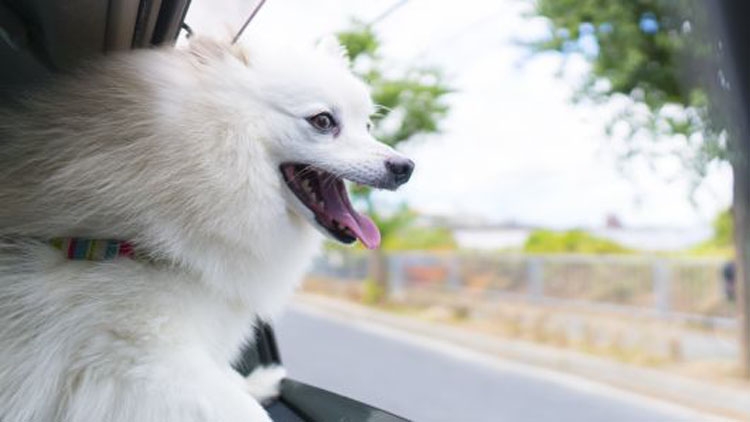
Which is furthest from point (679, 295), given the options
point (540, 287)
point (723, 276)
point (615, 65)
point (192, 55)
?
point (192, 55)

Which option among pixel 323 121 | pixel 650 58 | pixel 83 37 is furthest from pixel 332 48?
pixel 650 58

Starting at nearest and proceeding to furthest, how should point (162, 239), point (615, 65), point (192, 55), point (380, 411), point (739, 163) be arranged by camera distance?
point (739, 163) → point (162, 239) → point (192, 55) → point (380, 411) → point (615, 65)

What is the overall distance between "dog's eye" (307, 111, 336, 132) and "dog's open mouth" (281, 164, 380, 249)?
0.33 ft

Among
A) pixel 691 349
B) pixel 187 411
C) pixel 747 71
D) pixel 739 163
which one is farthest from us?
pixel 691 349

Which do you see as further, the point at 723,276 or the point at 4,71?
the point at 723,276

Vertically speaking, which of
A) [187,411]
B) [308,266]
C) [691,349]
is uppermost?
[308,266]

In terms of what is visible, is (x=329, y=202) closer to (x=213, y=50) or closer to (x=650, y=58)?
(x=213, y=50)

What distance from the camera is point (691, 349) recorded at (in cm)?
639

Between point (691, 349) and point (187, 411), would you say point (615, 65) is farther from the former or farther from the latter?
point (187, 411)

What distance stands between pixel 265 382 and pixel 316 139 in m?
0.80

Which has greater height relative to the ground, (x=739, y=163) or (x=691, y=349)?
(x=739, y=163)

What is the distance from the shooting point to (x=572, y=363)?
5.88 meters

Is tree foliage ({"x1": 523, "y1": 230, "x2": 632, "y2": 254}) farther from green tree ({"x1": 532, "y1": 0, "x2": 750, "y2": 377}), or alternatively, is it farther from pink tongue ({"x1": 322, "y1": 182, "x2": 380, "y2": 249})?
pink tongue ({"x1": 322, "y1": 182, "x2": 380, "y2": 249})

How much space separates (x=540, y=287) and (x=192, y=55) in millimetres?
9359
